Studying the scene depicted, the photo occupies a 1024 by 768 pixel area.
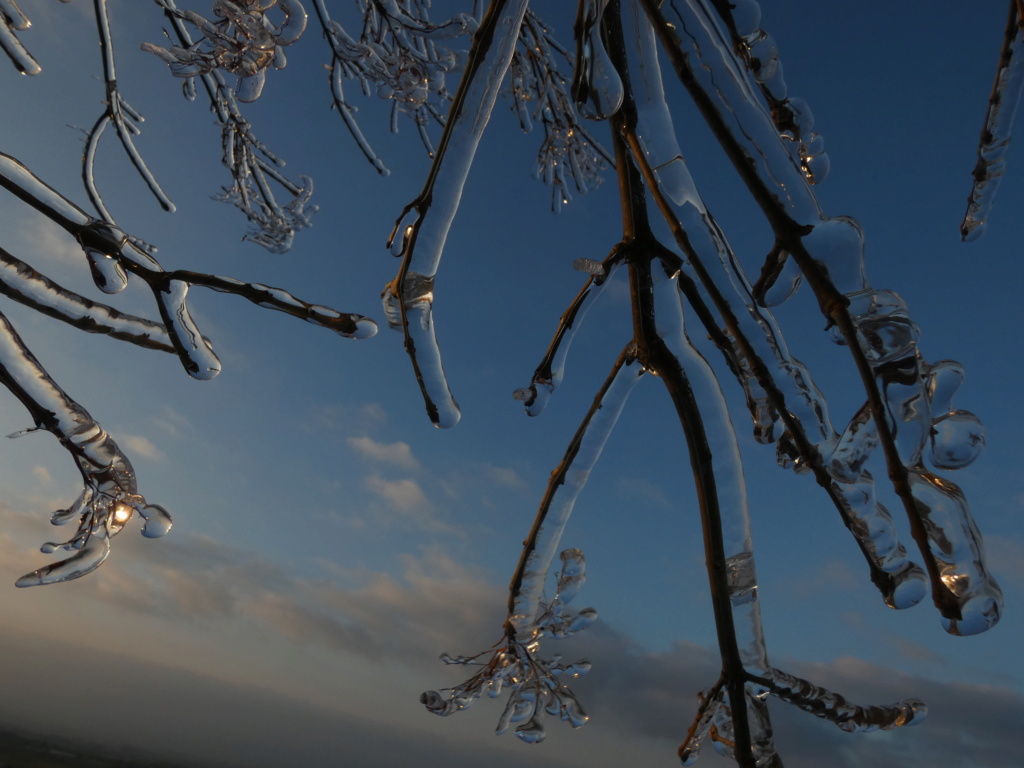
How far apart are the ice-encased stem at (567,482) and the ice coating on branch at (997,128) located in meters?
0.86

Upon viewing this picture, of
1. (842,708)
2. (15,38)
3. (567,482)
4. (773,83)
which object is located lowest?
(842,708)

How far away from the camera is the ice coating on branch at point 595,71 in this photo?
1.11m

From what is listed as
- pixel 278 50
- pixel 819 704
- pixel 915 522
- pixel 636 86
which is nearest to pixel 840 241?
pixel 915 522

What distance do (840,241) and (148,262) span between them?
1.33 metres

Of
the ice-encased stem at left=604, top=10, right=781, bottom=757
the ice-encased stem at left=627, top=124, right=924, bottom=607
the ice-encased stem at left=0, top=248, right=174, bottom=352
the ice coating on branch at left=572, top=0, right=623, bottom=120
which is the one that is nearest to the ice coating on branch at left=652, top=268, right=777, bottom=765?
the ice-encased stem at left=604, top=10, right=781, bottom=757

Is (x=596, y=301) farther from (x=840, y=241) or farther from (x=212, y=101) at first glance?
(x=212, y=101)

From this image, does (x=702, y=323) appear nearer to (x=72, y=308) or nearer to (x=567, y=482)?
(x=567, y=482)

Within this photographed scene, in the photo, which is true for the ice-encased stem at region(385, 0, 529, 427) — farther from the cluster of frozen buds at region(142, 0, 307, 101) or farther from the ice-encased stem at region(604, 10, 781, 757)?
the cluster of frozen buds at region(142, 0, 307, 101)

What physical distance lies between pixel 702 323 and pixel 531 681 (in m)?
1.52

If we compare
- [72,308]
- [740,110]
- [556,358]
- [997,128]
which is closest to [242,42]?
[72,308]

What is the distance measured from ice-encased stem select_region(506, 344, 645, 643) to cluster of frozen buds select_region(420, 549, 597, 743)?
20cm

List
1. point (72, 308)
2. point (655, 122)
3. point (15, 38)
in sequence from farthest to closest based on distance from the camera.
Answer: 1. point (15, 38)
2. point (72, 308)
3. point (655, 122)

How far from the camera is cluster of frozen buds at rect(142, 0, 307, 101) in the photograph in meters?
2.11

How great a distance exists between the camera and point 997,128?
4.36 feet
